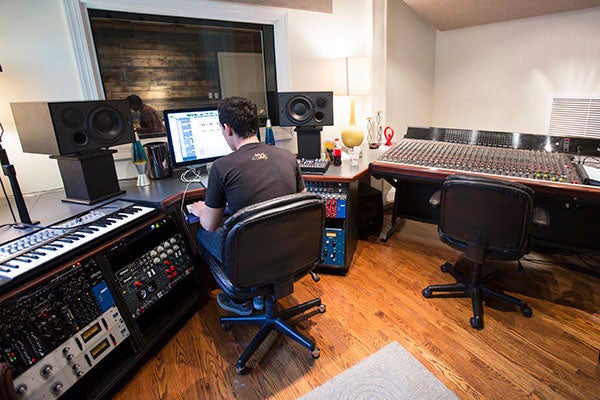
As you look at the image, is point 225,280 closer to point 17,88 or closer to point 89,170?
point 89,170

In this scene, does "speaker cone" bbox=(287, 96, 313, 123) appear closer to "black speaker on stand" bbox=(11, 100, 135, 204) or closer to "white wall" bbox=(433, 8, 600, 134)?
"black speaker on stand" bbox=(11, 100, 135, 204)

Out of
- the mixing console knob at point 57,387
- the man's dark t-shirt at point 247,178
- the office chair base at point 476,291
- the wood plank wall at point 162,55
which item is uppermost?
the wood plank wall at point 162,55

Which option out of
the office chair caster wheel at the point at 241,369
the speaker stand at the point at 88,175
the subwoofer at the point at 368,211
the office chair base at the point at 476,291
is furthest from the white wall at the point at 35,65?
the office chair base at the point at 476,291

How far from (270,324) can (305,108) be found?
57.8 inches

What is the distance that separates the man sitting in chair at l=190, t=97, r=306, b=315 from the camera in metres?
1.45

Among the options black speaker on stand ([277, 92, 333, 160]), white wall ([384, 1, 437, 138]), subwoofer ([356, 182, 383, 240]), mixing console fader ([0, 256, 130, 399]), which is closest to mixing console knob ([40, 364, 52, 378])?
mixing console fader ([0, 256, 130, 399])

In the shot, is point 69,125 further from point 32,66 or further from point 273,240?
point 273,240

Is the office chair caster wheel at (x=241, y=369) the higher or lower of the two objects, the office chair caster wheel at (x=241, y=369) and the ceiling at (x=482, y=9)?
the lower

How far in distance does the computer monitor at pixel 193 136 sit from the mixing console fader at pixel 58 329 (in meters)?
0.91

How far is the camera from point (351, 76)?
8.95 ft

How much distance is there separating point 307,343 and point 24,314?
46.3 inches

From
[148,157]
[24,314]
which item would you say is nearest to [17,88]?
[148,157]

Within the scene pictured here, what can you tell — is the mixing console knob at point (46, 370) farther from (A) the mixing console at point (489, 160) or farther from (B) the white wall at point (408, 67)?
(B) the white wall at point (408, 67)

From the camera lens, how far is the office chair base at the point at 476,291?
73.3 inches
